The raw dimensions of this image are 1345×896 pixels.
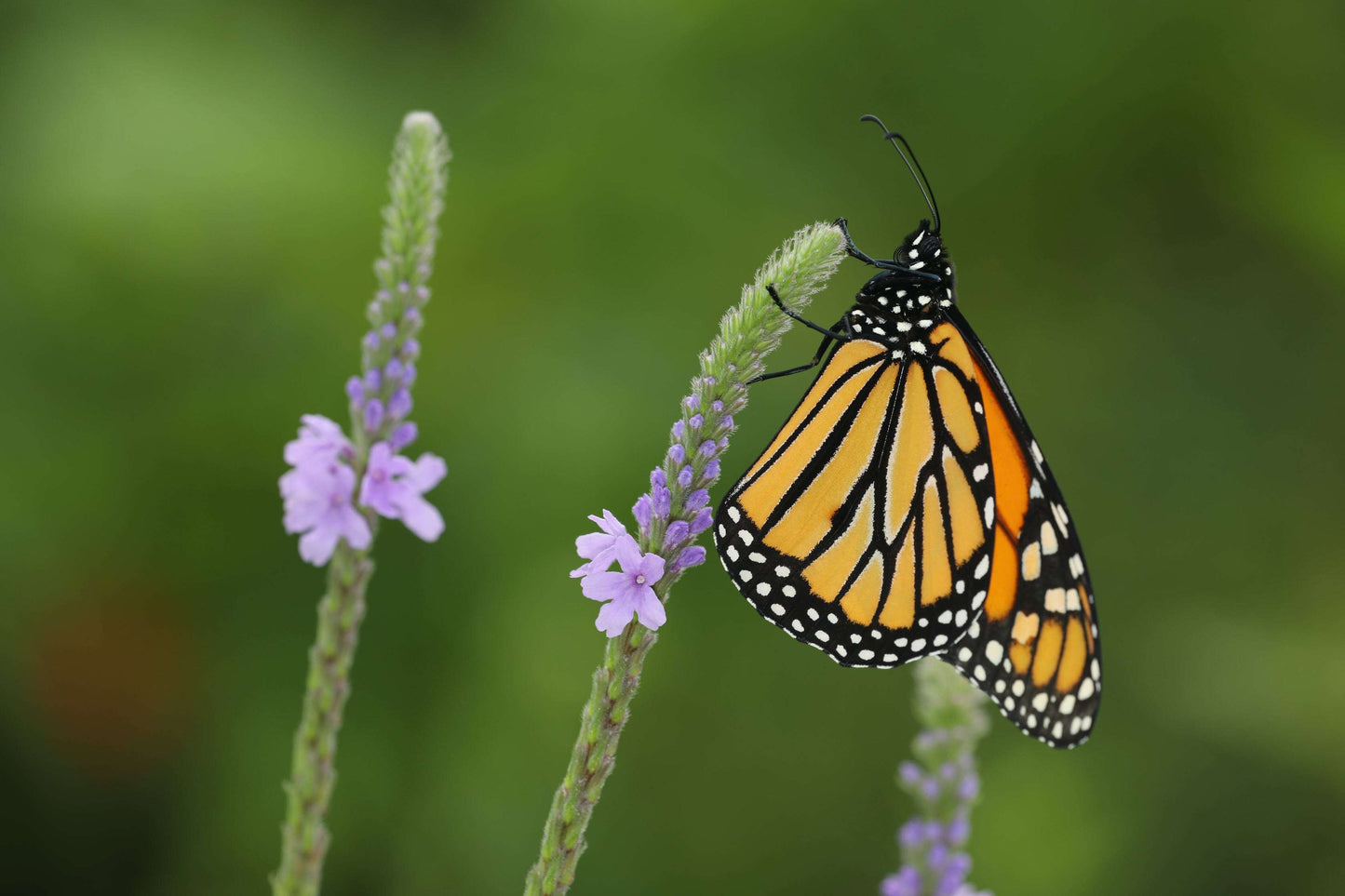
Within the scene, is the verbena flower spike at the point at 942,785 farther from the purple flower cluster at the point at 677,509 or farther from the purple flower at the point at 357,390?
the purple flower at the point at 357,390

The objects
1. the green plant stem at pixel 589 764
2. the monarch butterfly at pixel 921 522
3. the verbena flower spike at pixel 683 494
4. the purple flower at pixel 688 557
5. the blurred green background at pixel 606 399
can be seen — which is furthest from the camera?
the blurred green background at pixel 606 399

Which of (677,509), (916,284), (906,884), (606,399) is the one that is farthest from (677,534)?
(606,399)

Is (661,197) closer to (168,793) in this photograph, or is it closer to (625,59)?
(625,59)

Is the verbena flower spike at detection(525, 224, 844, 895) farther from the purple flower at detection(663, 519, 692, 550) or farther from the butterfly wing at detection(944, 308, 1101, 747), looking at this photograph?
the butterfly wing at detection(944, 308, 1101, 747)

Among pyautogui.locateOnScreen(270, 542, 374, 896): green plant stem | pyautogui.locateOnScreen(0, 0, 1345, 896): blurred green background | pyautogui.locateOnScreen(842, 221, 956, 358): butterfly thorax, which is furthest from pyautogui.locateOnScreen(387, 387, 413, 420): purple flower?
pyautogui.locateOnScreen(0, 0, 1345, 896): blurred green background

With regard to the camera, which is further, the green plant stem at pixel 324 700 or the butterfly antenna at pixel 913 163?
the butterfly antenna at pixel 913 163

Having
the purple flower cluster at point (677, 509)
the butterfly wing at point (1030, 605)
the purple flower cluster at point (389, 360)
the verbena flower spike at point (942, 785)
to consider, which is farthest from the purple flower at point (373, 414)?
the butterfly wing at point (1030, 605)

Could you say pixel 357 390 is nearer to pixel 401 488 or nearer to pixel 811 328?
pixel 401 488
